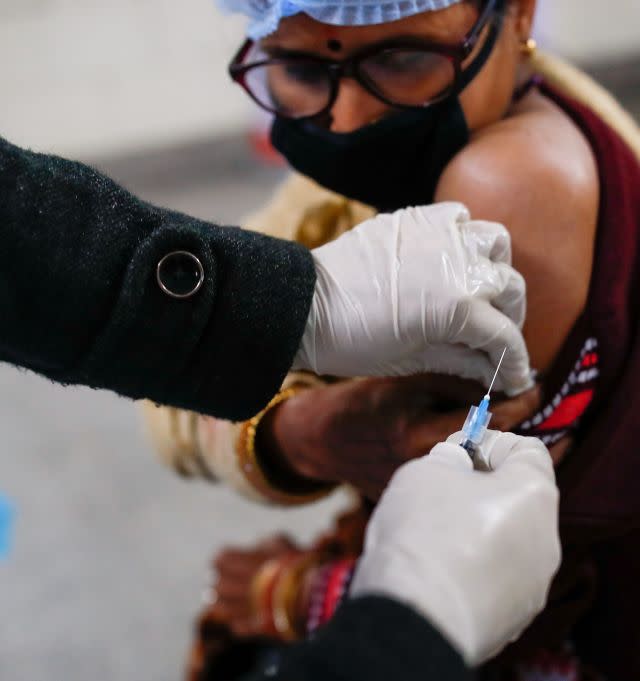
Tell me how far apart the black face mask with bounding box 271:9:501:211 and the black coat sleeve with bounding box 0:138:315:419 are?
0.63ft

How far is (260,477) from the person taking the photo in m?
0.94

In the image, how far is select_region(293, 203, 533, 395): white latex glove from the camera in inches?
25.5

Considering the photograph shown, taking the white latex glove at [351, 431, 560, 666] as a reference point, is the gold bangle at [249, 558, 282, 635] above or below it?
below

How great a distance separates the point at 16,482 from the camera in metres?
1.79

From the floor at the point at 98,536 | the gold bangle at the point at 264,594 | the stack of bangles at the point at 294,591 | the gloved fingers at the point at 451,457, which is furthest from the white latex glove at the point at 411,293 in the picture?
the floor at the point at 98,536

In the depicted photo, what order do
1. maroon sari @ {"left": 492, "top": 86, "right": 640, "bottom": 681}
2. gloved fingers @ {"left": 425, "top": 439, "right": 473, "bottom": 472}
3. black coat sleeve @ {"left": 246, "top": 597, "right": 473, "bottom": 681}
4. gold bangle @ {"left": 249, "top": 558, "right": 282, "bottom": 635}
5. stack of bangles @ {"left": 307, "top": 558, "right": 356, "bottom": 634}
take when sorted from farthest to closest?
gold bangle @ {"left": 249, "top": 558, "right": 282, "bottom": 635}
stack of bangles @ {"left": 307, "top": 558, "right": 356, "bottom": 634}
maroon sari @ {"left": 492, "top": 86, "right": 640, "bottom": 681}
gloved fingers @ {"left": 425, "top": 439, "right": 473, "bottom": 472}
black coat sleeve @ {"left": 246, "top": 597, "right": 473, "bottom": 681}

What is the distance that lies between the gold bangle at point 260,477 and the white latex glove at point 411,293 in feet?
0.54

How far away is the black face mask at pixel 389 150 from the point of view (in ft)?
2.63

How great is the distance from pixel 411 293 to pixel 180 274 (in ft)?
0.51

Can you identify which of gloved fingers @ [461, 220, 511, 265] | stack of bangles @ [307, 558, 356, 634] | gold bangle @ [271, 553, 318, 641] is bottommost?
gold bangle @ [271, 553, 318, 641]

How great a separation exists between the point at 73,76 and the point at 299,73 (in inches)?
76.9

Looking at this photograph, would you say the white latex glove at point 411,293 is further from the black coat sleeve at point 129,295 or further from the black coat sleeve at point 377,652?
the black coat sleeve at point 377,652

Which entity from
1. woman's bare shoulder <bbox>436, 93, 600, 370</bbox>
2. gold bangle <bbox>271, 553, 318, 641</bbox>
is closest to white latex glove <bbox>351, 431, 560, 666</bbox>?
woman's bare shoulder <bbox>436, 93, 600, 370</bbox>

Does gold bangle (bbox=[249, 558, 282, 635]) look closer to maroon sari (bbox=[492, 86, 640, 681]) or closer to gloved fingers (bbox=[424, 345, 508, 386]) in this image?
maroon sari (bbox=[492, 86, 640, 681])
